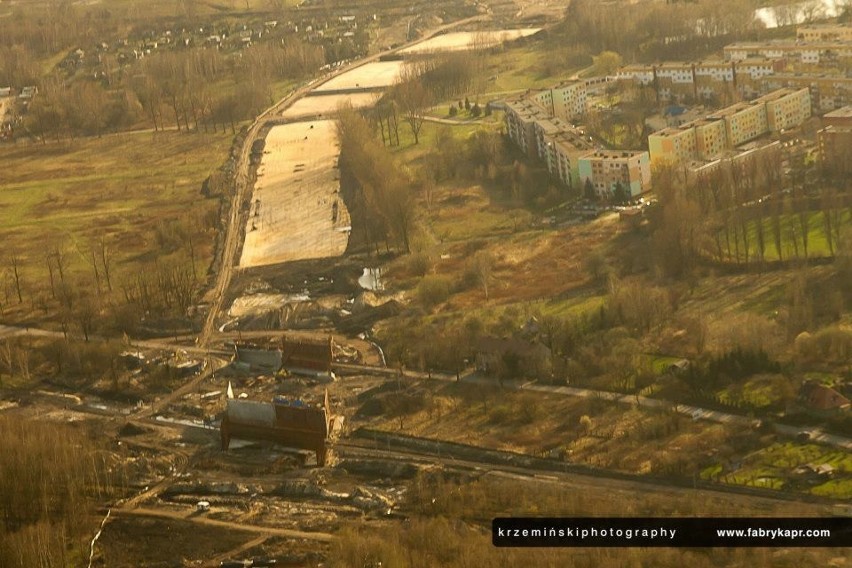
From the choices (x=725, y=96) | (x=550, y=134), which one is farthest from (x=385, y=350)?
(x=725, y=96)

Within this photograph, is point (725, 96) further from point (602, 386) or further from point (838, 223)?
point (602, 386)

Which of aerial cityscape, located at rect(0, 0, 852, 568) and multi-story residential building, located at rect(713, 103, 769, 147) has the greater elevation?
multi-story residential building, located at rect(713, 103, 769, 147)

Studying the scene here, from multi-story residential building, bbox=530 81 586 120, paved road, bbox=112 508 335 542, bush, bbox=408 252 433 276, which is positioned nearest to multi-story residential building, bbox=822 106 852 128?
multi-story residential building, bbox=530 81 586 120

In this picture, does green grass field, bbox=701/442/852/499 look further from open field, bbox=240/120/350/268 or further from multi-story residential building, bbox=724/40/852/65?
multi-story residential building, bbox=724/40/852/65

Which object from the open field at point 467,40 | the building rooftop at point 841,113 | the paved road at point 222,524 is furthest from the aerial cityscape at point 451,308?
the open field at point 467,40

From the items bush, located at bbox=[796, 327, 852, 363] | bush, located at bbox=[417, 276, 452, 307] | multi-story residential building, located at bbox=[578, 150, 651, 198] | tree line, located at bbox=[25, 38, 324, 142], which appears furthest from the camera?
tree line, located at bbox=[25, 38, 324, 142]

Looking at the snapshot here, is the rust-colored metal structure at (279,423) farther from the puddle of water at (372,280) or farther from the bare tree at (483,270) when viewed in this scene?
the puddle of water at (372,280)

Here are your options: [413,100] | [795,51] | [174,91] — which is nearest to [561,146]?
[795,51]
